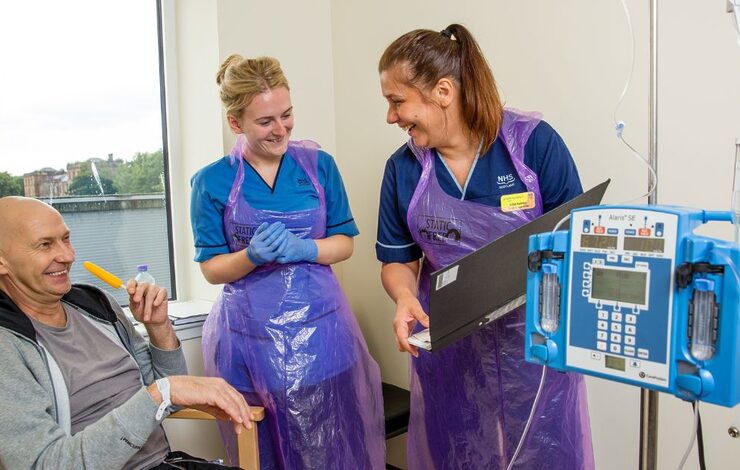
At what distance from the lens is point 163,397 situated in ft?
4.47

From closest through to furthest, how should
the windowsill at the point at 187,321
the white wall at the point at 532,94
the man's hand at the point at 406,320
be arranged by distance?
1. the man's hand at the point at 406,320
2. the white wall at the point at 532,94
3. the windowsill at the point at 187,321

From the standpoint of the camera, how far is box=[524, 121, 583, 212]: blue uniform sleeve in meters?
1.47

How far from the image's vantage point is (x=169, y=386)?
4.54 feet

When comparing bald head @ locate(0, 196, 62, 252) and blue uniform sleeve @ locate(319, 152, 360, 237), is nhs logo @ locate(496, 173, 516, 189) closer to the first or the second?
blue uniform sleeve @ locate(319, 152, 360, 237)

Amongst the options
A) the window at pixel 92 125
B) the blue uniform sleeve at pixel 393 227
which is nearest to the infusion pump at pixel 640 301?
the blue uniform sleeve at pixel 393 227

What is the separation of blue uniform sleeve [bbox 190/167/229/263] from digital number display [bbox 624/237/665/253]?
120cm

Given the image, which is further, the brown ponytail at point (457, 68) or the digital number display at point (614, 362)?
the brown ponytail at point (457, 68)

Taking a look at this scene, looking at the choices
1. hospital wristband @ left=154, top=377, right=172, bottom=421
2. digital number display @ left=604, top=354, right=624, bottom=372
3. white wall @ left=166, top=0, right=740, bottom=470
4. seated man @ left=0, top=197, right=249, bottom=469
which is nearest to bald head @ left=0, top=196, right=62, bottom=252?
seated man @ left=0, top=197, right=249, bottom=469

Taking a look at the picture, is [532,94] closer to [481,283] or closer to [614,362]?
[481,283]

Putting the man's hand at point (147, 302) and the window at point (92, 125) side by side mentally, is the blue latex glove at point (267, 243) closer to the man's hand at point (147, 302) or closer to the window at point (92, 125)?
the man's hand at point (147, 302)

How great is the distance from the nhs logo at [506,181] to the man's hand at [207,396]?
779 mm

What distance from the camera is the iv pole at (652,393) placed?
1062 millimetres

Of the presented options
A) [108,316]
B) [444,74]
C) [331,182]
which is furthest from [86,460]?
[444,74]

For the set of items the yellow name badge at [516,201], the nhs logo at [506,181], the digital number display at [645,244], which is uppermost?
the nhs logo at [506,181]
